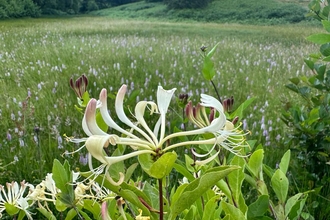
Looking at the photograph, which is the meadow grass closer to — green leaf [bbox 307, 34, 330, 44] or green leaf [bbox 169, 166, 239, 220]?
green leaf [bbox 307, 34, 330, 44]

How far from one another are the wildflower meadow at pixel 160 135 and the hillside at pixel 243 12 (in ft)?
57.9

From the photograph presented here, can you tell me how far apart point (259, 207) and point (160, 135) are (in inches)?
11.4

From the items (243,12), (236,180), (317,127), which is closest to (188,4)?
(243,12)

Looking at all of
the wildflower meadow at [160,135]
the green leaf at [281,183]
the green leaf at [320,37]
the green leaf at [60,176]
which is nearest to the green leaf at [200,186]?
the wildflower meadow at [160,135]

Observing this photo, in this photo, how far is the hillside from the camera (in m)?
23.6

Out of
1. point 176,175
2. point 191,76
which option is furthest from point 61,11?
point 176,175

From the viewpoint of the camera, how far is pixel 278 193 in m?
0.79

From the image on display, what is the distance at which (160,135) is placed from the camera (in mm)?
570

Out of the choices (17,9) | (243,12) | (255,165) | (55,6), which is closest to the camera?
(255,165)

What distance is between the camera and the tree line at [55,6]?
79.6ft

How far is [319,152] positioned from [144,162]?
1.40 meters

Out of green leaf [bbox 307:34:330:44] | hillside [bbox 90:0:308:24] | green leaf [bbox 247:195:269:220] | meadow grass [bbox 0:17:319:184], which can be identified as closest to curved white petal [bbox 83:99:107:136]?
green leaf [bbox 247:195:269:220]

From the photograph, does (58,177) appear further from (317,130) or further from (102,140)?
(317,130)

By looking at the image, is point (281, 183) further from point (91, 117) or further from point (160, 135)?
point (91, 117)
